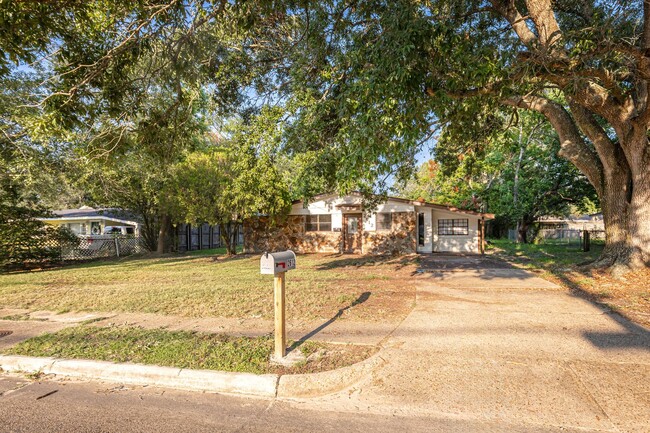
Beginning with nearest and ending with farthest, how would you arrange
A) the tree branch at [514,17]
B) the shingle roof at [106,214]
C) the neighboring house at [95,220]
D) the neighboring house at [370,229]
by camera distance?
the tree branch at [514,17] → the neighboring house at [370,229] → the shingle roof at [106,214] → the neighboring house at [95,220]

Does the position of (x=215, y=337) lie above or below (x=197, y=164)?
below

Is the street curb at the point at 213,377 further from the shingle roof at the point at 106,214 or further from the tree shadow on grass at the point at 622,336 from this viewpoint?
the shingle roof at the point at 106,214

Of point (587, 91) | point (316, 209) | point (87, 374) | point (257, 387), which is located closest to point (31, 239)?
point (316, 209)

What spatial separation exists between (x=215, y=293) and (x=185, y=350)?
12.1ft

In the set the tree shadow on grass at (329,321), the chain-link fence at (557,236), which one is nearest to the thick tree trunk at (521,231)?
the chain-link fence at (557,236)

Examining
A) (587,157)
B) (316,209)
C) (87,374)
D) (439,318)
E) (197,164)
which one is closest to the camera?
(87,374)

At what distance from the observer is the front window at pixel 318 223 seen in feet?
64.1

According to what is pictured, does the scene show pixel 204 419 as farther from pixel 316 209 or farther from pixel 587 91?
pixel 316 209

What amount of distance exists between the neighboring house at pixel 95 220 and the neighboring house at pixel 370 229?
396 inches

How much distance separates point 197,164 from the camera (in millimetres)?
16047

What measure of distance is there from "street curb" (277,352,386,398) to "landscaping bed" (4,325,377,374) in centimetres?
13

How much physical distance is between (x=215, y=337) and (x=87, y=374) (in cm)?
148

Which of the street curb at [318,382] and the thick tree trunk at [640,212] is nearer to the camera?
the street curb at [318,382]

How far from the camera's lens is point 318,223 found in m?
19.7
